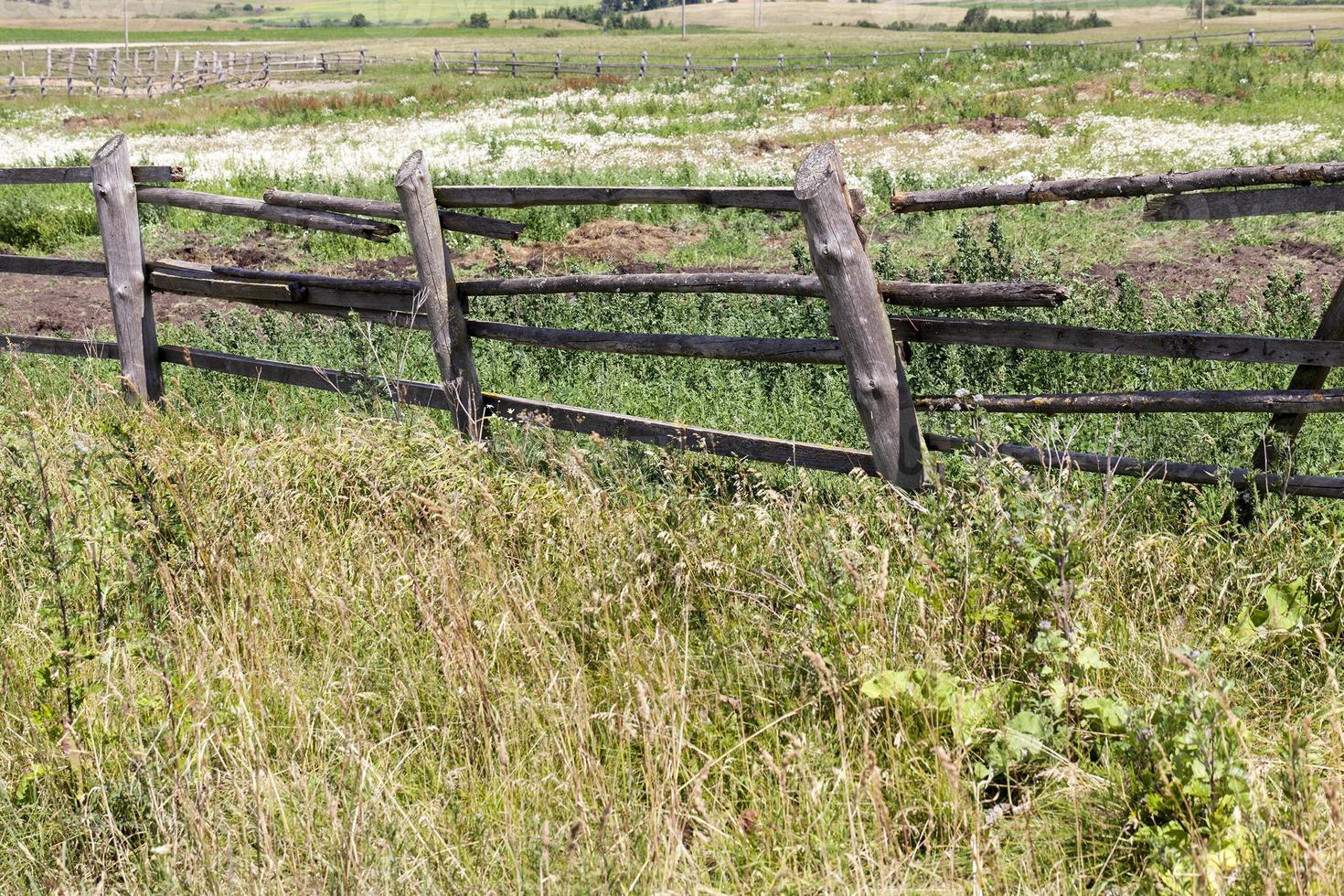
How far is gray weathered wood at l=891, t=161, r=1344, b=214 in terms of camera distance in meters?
3.55

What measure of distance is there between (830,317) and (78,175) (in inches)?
193

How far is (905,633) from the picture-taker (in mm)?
2986

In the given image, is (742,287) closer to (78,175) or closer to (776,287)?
(776,287)

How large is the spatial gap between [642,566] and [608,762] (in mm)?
844

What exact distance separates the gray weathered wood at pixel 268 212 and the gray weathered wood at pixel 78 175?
0.25ft

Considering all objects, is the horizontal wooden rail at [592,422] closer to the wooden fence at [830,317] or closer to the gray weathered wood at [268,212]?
the wooden fence at [830,317]

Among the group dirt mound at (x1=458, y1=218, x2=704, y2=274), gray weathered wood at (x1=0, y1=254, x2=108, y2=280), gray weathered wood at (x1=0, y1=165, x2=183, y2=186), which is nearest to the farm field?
gray weathered wood at (x1=0, y1=254, x2=108, y2=280)

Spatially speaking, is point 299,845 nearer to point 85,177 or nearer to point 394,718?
point 394,718

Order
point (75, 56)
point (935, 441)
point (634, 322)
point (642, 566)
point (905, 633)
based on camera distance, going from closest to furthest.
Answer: point (905, 633) < point (642, 566) < point (935, 441) < point (634, 322) < point (75, 56)

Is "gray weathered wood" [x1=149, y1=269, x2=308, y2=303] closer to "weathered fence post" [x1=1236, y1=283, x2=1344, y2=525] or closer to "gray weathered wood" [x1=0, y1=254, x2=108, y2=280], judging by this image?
"gray weathered wood" [x1=0, y1=254, x2=108, y2=280]

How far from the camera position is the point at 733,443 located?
474 centimetres

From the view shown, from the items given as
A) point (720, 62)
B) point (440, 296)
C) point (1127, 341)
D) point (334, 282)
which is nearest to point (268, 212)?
point (334, 282)

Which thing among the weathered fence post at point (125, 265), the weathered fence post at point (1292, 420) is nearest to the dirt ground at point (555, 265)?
the weathered fence post at point (125, 265)

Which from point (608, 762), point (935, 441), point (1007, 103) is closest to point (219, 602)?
point (608, 762)
